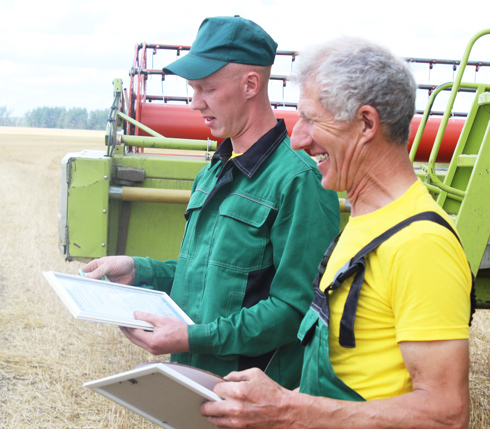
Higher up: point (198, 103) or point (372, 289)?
point (198, 103)

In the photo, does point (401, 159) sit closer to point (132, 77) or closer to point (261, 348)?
point (261, 348)

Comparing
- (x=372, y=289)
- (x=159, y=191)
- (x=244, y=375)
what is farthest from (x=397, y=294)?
(x=159, y=191)

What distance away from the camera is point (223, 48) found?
6.89 feet

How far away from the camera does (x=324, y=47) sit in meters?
1.45

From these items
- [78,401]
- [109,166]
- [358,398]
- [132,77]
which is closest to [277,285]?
[358,398]

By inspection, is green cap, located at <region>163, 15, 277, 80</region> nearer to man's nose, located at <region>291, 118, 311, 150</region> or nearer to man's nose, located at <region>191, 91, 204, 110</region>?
man's nose, located at <region>191, 91, 204, 110</region>

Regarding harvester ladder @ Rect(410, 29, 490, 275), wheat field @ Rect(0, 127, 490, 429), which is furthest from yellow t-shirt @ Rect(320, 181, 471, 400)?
wheat field @ Rect(0, 127, 490, 429)

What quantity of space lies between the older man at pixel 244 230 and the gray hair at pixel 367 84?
0.59 meters

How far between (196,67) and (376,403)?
1.25m

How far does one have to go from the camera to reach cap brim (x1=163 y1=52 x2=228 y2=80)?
6.82 ft

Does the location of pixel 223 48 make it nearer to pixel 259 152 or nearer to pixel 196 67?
pixel 196 67

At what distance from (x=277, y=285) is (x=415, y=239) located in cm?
74

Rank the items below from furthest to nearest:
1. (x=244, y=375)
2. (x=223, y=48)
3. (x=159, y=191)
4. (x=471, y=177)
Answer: (x=159, y=191)
(x=471, y=177)
(x=223, y=48)
(x=244, y=375)

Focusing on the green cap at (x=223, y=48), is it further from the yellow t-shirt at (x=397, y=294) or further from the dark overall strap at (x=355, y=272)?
the dark overall strap at (x=355, y=272)
